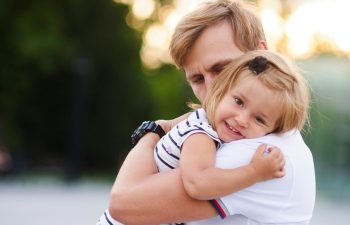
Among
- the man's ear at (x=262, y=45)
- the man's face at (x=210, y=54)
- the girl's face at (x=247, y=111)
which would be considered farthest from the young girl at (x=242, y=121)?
the man's ear at (x=262, y=45)

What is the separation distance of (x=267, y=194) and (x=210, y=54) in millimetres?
588

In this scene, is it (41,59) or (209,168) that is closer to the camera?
(209,168)

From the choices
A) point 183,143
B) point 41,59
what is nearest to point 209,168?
point 183,143

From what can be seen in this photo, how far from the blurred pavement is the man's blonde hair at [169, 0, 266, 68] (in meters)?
8.95

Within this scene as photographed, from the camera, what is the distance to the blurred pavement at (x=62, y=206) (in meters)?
12.8

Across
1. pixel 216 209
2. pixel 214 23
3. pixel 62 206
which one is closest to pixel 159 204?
pixel 216 209

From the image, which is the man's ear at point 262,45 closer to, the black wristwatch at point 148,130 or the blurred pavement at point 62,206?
the black wristwatch at point 148,130

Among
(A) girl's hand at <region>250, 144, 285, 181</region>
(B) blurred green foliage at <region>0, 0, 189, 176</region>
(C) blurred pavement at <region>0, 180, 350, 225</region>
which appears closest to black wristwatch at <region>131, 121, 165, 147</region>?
(A) girl's hand at <region>250, 144, 285, 181</region>

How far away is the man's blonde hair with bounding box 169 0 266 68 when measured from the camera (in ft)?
9.33

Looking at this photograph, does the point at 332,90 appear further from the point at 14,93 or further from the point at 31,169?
the point at 31,169

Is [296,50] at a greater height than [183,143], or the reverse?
[183,143]

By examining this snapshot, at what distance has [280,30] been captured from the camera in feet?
82.4

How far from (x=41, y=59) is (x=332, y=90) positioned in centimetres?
1029

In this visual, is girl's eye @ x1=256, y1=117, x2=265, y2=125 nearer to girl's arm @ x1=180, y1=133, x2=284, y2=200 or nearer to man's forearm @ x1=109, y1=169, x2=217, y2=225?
girl's arm @ x1=180, y1=133, x2=284, y2=200
